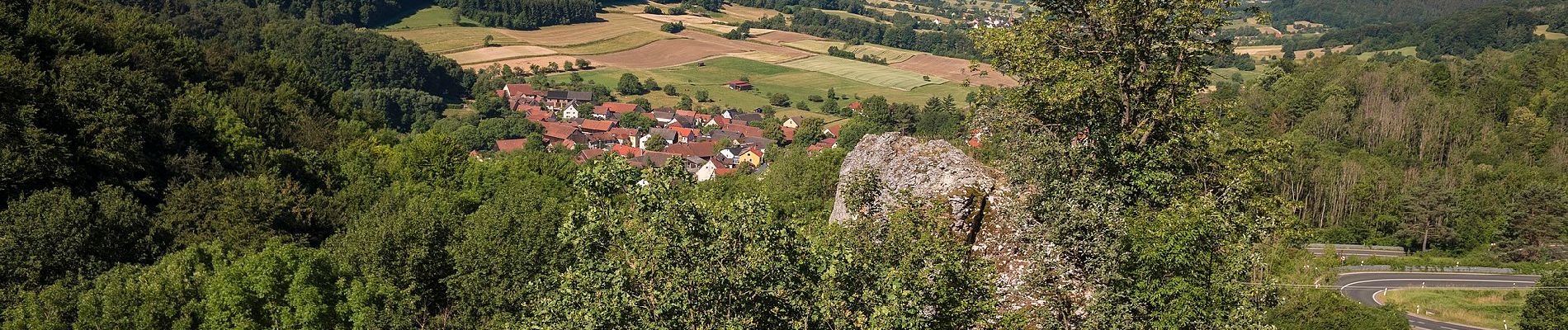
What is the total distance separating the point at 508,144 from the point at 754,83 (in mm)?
53109

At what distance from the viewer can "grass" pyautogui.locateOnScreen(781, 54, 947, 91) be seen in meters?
141

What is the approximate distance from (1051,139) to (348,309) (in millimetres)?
16851

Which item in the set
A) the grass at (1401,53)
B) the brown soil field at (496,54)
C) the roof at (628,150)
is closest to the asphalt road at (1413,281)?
the roof at (628,150)

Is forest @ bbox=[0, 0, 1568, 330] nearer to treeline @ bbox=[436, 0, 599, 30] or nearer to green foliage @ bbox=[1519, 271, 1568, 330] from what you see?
green foliage @ bbox=[1519, 271, 1568, 330]

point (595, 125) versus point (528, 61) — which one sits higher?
point (528, 61)

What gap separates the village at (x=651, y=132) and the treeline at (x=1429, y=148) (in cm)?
4375

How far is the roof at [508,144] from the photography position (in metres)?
93.6

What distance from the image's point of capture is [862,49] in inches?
7032

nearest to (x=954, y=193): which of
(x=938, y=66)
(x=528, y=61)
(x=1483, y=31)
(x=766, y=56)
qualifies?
(x=528, y=61)

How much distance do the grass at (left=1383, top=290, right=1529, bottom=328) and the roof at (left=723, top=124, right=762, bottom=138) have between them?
6998cm

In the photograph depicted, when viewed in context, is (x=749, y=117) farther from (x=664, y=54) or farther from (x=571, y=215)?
(x=571, y=215)

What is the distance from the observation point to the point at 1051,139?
17.6 m

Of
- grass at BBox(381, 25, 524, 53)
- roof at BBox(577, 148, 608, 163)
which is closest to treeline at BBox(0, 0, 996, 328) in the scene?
roof at BBox(577, 148, 608, 163)

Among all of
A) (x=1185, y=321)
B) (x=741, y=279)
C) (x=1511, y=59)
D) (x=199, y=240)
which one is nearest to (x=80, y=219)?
(x=199, y=240)
